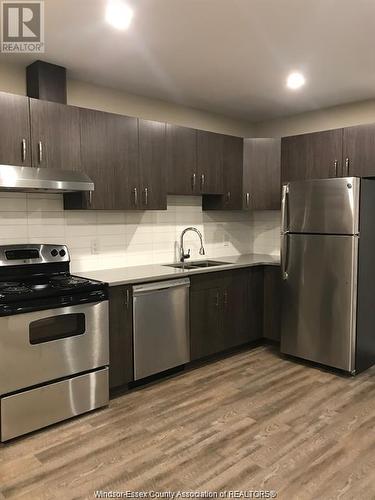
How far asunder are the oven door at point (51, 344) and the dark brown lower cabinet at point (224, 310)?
98 cm

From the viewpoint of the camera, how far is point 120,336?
3129 millimetres

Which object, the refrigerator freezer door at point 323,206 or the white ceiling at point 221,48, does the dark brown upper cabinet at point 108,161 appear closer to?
the white ceiling at point 221,48

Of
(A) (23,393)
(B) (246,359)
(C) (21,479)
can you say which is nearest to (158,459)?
(C) (21,479)

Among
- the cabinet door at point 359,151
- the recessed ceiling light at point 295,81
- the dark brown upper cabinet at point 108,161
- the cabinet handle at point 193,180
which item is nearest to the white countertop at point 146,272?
the dark brown upper cabinet at point 108,161

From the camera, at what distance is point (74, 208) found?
10.8 ft

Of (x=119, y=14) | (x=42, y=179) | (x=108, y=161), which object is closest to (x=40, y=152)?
(x=42, y=179)

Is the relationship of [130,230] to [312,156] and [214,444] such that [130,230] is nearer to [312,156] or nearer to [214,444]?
[312,156]

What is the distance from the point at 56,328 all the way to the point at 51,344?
4.4 inches

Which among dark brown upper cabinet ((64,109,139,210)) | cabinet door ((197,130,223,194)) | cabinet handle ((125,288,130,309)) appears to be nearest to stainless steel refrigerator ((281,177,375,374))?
cabinet door ((197,130,223,194))

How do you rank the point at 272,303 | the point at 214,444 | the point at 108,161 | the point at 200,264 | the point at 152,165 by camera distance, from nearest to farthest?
the point at 214,444 < the point at 108,161 < the point at 152,165 < the point at 272,303 < the point at 200,264

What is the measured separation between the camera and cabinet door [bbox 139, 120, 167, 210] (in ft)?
11.6

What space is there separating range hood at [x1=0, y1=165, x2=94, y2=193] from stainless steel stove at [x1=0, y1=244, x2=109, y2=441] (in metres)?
0.58

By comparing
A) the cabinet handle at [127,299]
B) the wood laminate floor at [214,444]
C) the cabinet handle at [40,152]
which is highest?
the cabinet handle at [40,152]

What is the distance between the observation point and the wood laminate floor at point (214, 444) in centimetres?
215
